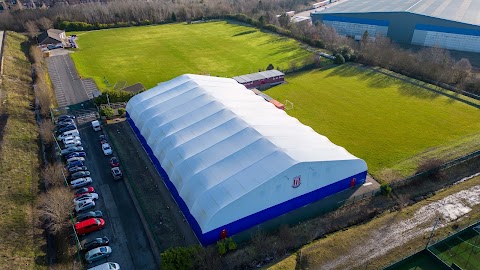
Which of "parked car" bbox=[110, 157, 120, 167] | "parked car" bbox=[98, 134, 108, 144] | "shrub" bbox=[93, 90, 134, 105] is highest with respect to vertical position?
"shrub" bbox=[93, 90, 134, 105]

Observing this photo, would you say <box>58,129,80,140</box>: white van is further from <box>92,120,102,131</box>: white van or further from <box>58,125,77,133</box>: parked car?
<box>92,120,102,131</box>: white van

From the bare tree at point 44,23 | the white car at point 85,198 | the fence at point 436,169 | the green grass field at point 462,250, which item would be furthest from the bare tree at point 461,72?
the bare tree at point 44,23

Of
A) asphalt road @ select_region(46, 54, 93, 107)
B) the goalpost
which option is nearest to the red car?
asphalt road @ select_region(46, 54, 93, 107)

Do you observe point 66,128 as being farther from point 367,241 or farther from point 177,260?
point 367,241

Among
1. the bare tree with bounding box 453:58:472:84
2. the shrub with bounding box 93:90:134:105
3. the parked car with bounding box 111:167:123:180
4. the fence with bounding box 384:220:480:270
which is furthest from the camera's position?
the bare tree with bounding box 453:58:472:84

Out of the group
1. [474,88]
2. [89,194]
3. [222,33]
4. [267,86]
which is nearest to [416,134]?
[474,88]

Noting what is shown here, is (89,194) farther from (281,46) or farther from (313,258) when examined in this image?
(281,46)

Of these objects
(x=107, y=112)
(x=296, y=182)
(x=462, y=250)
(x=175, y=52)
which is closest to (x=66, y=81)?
(x=107, y=112)

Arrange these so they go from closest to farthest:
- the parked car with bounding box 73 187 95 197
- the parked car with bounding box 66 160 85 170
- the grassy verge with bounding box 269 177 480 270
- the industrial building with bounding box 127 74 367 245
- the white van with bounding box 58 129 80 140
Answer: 1. the grassy verge with bounding box 269 177 480 270
2. the industrial building with bounding box 127 74 367 245
3. the parked car with bounding box 73 187 95 197
4. the parked car with bounding box 66 160 85 170
5. the white van with bounding box 58 129 80 140
